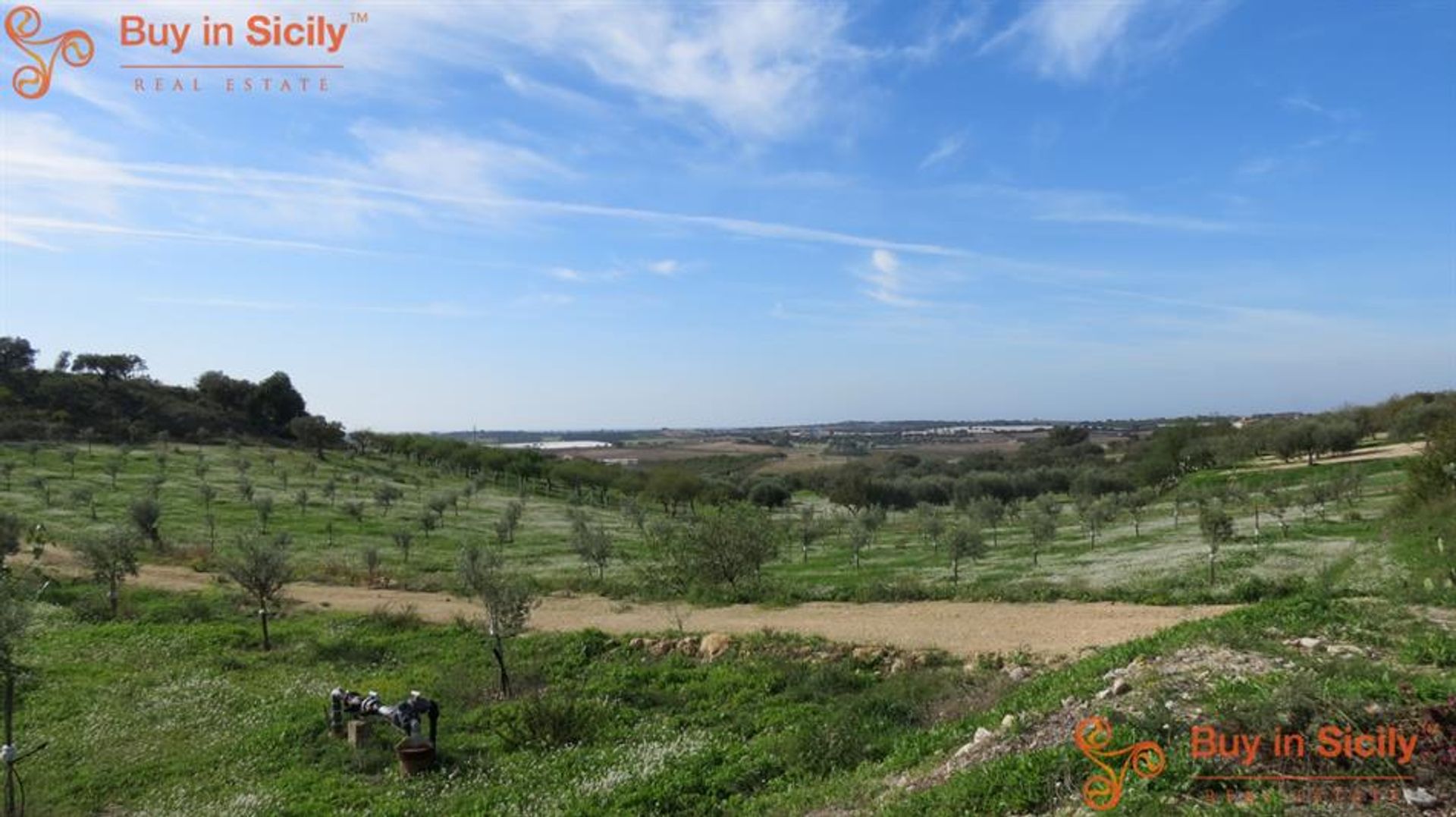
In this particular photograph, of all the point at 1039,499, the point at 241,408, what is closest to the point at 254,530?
the point at 1039,499

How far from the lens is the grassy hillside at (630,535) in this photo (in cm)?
2984

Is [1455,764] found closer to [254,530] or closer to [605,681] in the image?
[605,681]

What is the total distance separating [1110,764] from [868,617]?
714 inches

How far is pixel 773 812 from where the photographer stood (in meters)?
10.2

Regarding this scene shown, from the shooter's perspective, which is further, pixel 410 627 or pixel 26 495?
pixel 26 495

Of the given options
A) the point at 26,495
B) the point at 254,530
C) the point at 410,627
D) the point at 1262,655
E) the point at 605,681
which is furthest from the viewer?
the point at 26,495

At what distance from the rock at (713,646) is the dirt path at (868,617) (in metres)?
2.36

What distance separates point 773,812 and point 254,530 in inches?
1949

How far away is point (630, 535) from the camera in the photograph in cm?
6488

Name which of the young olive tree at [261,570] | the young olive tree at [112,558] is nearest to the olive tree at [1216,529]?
the young olive tree at [261,570]

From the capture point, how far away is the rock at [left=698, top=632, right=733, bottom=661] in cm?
2080

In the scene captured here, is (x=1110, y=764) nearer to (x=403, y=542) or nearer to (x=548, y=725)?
(x=548, y=725)

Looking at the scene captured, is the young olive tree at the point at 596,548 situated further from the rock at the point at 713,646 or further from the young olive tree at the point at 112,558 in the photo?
the young olive tree at the point at 112,558

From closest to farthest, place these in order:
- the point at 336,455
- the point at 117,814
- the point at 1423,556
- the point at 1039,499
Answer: the point at 117,814
the point at 1423,556
the point at 1039,499
the point at 336,455
